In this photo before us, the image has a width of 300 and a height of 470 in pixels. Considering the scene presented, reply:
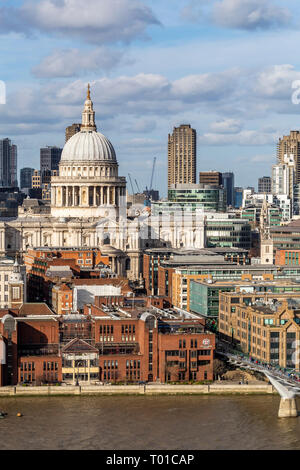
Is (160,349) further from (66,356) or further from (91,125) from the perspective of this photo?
(91,125)

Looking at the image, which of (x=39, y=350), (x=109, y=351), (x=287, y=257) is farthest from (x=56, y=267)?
(x=287, y=257)

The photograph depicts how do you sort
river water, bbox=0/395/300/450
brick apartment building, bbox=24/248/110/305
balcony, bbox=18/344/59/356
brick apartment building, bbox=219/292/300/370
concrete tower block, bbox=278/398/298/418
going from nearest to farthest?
river water, bbox=0/395/300/450
concrete tower block, bbox=278/398/298/418
balcony, bbox=18/344/59/356
brick apartment building, bbox=219/292/300/370
brick apartment building, bbox=24/248/110/305

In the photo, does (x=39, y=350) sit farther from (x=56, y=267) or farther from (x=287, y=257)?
(x=287, y=257)

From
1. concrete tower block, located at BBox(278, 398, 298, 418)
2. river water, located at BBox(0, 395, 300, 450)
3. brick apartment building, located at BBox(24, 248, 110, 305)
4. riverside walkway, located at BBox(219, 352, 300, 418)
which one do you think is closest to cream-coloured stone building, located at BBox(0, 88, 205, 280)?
brick apartment building, located at BBox(24, 248, 110, 305)

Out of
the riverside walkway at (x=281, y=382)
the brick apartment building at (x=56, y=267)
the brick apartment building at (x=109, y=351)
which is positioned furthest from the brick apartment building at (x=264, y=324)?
the brick apartment building at (x=56, y=267)

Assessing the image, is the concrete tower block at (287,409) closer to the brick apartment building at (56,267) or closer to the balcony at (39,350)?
the balcony at (39,350)

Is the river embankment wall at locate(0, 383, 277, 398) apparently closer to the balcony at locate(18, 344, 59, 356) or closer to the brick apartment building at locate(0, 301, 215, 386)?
the brick apartment building at locate(0, 301, 215, 386)

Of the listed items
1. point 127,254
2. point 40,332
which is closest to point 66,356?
point 40,332
